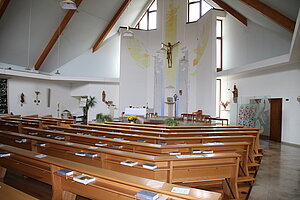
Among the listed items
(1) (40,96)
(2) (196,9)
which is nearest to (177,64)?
(2) (196,9)

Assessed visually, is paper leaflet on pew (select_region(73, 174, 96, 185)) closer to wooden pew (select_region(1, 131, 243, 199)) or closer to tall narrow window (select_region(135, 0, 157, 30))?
wooden pew (select_region(1, 131, 243, 199))

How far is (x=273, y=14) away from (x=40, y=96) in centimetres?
1193

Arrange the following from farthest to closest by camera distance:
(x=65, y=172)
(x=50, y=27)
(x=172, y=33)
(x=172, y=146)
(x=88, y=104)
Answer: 1. (x=88, y=104)
2. (x=172, y=33)
3. (x=50, y=27)
4. (x=172, y=146)
5. (x=65, y=172)

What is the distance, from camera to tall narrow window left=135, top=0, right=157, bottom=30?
13836 mm

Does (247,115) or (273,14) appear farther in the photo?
(247,115)

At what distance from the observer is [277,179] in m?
3.56

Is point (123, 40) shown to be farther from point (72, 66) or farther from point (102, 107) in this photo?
point (102, 107)

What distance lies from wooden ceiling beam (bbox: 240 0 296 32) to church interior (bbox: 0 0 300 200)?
30 millimetres

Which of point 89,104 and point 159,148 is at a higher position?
point 89,104

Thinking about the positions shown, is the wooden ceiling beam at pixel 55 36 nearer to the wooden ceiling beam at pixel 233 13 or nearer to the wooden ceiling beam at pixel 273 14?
the wooden ceiling beam at pixel 233 13

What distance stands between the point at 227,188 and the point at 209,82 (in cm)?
838

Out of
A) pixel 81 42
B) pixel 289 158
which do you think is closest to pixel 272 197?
pixel 289 158

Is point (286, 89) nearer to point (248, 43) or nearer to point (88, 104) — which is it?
point (248, 43)

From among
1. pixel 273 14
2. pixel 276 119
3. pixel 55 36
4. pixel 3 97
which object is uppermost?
pixel 55 36
